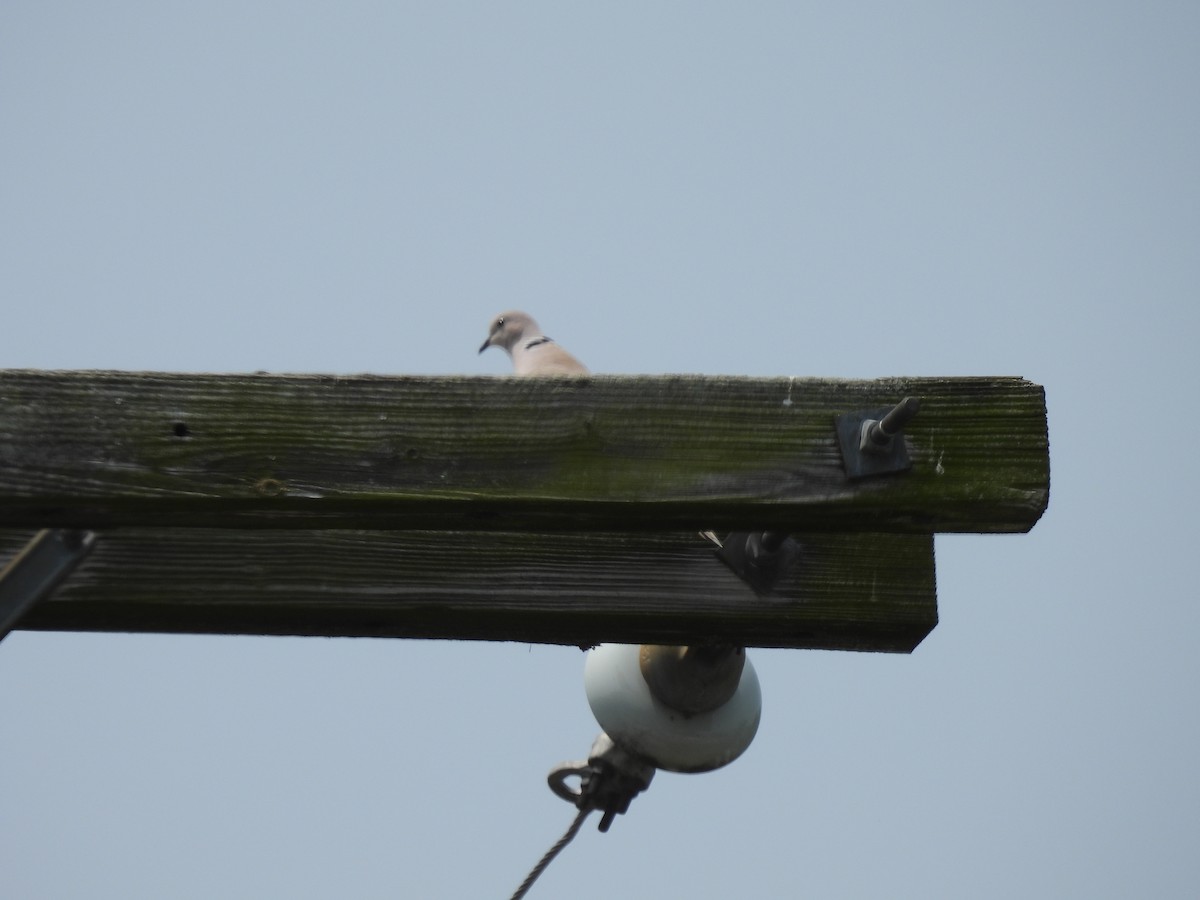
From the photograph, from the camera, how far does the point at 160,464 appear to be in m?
1.61

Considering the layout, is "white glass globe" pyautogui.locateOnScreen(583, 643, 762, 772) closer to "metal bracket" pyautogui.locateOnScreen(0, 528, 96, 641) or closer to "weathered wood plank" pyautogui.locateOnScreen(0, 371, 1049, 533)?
"weathered wood plank" pyautogui.locateOnScreen(0, 371, 1049, 533)

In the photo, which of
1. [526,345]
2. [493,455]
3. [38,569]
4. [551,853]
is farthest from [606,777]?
[526,345]

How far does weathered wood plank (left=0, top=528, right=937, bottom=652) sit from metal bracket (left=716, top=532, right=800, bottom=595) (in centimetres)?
1

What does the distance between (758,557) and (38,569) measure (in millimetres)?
822

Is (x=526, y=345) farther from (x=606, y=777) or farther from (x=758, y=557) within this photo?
(x=758, y=557)

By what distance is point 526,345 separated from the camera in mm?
10438

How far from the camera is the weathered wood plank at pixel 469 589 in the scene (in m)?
1.90

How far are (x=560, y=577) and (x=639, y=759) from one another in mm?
562

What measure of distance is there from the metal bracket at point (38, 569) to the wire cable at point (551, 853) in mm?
1034

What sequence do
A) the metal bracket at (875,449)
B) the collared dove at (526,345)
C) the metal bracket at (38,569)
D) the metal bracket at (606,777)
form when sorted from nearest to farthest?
the metal bracket at (38,569), the metal bracket at (875,449), the metal bracket at (606,777), the collared dove at (526,345)

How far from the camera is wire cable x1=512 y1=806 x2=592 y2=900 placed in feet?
7.96

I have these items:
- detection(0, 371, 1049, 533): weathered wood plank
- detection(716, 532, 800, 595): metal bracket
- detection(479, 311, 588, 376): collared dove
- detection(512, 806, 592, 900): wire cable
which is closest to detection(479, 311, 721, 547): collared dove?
detection(479, 311, 588, 376): collared dove

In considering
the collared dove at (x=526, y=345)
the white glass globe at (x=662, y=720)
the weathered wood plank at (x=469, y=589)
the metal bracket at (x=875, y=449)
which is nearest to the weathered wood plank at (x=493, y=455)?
the metal bracket at (x=875, y=449)

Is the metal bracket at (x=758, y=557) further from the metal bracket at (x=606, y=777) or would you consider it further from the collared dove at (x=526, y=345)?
the collared dove at (x=526, y=345)
